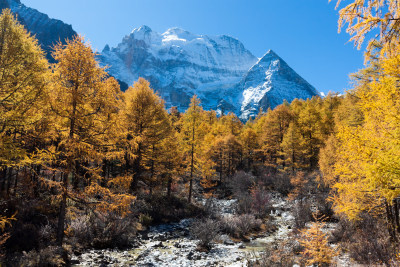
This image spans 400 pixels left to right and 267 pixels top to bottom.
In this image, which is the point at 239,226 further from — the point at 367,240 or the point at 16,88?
the point at 16,88

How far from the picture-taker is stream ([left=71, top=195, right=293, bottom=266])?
944 centimetres

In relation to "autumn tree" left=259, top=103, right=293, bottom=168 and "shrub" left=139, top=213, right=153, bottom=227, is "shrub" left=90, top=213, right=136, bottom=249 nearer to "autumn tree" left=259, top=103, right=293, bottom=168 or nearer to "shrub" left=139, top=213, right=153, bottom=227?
"shrub" left=139, top=213, right=153, bottom=227

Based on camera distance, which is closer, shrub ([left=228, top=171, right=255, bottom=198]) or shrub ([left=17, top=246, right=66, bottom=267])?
shrub ([left=17, top=246, right=66, bottom=267])

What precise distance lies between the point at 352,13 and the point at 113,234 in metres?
13.2

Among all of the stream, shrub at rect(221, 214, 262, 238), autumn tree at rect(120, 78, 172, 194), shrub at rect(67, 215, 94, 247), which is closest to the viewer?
the stream

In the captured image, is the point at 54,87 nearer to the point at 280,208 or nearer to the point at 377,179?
the point at 377,179

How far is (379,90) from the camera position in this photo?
6.14 metres

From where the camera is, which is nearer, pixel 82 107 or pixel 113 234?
pixel 82 107

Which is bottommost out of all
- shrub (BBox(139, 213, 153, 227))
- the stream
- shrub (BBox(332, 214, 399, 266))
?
the stream

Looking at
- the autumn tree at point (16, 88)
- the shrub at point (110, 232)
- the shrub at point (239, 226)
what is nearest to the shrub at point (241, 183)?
the shrub at point (239, 226)

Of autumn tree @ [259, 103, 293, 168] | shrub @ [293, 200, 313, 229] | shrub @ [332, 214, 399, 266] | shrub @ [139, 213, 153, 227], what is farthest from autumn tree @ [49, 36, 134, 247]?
autumn tree @ [259, 103, 293, 168]

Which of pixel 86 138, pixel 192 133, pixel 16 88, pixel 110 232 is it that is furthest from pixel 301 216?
pixel 16 88

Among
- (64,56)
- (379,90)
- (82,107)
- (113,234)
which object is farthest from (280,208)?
(64,56)

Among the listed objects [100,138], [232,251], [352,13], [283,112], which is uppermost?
[283,112]
